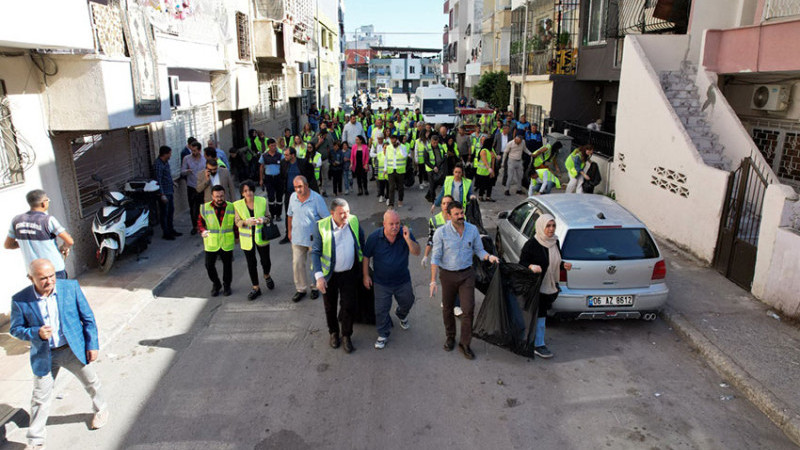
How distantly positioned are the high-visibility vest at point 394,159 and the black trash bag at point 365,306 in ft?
21.4

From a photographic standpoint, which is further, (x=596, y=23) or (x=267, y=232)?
(x=596, y=23)

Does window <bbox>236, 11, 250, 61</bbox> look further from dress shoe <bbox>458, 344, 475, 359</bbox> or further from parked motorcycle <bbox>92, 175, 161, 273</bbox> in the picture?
dress shoe <bbox>458, 344, 475, 359</bbox>

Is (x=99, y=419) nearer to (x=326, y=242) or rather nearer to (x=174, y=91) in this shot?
(x=326, y=242)

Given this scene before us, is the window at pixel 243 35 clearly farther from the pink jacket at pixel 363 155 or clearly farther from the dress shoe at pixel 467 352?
the dress shoe at pixel 467 352

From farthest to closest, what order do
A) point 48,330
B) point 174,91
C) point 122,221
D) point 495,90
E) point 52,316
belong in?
point 495,90, point 174,91, point 122,221, point 52,316, point 48,330

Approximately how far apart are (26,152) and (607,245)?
7874mm

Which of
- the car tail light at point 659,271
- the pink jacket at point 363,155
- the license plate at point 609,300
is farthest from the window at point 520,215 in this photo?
the pink jacket at point 363,155

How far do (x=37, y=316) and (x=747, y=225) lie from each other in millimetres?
9071

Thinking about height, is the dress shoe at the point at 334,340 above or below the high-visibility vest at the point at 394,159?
below

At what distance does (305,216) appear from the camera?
7355mm

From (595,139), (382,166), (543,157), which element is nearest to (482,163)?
(543,157)

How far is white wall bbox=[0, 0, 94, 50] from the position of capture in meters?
5.85

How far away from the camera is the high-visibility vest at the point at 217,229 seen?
730 centimetres

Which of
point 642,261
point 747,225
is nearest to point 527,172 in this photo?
point 747,225
